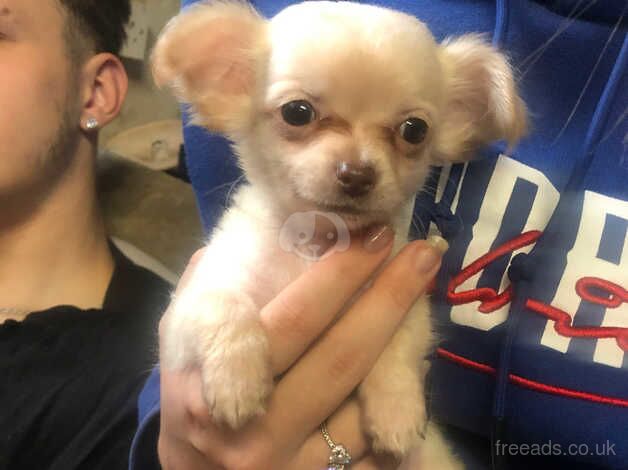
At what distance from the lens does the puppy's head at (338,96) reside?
70 cm

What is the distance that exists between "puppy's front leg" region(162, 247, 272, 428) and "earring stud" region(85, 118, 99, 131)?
0.89 m

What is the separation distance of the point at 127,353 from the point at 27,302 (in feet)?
1.06

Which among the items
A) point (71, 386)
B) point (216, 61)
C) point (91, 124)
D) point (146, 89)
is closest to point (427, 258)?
point (216, 61)

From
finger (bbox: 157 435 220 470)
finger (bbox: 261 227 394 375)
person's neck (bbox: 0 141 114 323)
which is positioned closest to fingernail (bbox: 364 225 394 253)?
finger (bbox: 261 227 394 375)

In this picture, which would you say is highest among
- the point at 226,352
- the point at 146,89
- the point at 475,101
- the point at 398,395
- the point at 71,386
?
the point at 475,101

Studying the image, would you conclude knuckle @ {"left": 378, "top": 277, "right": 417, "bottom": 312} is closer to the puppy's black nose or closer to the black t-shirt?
the puppy's black nose

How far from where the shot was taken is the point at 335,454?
31.0 inches

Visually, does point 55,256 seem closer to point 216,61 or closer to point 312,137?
point 216,61

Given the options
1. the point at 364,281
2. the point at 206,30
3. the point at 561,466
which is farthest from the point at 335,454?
the point at 206,30

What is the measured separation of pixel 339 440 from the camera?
0.80 m

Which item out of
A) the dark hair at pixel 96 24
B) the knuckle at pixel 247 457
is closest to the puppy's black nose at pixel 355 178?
the knuckle at pixel 247 457

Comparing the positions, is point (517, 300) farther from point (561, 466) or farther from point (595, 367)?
point (561, 466)

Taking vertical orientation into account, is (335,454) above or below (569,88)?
below

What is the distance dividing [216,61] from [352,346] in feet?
1.50
